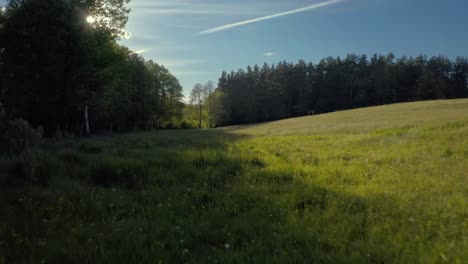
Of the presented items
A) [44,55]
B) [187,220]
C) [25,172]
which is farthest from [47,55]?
[187,220]

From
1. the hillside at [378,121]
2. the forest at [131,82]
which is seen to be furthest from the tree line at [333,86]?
the hillside at [378,121]

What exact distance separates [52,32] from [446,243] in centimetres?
2106

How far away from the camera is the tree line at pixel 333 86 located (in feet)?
258

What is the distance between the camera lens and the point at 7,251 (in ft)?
10.8

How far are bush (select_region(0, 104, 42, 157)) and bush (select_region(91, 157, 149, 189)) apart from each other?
1915mm

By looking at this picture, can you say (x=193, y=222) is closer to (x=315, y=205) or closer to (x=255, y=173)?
(x=315, y=205)

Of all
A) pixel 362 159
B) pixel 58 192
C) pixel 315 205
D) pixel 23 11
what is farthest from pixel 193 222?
pixel 23 11

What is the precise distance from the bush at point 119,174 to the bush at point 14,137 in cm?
191

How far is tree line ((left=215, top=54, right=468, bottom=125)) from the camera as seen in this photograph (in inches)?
3095

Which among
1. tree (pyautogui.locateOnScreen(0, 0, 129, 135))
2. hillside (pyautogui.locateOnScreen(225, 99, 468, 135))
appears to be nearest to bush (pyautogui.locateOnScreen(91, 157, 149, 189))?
tree (pyautogui.locateOnScreen(0, 0, 129, 135))

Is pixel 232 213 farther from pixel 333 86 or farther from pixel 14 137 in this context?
pixel 333 86

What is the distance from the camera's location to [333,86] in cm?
8362

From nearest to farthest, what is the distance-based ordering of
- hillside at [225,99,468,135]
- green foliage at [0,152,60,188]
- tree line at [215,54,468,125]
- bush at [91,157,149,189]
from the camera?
1. green foliage at [0,152,60,188]
2. bush at [91,157,149,189]
3. hillside at [225,99,468,135]
4. tree line at [215,54,468,125]

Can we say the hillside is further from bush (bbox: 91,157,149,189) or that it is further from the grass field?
bush (bbox: 91,157,149,189)
